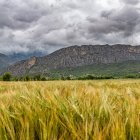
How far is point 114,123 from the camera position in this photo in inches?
73.3

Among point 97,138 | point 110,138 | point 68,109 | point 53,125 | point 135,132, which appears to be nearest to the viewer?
A: point 97,138

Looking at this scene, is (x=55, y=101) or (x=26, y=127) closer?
(x=26, y=127)

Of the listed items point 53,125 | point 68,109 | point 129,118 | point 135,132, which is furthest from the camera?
point 68,109

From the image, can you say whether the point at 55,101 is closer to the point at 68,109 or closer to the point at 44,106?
the point at 44,106

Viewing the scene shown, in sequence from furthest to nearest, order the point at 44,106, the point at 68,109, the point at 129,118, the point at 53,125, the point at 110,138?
the point at 44,106
the point at 68,109
the point at 129,118
the point at 53,125
the point at 110,138

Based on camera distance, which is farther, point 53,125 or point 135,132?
point 53,125

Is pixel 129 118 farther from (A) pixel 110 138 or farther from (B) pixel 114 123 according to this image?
(A) pixel 110 138

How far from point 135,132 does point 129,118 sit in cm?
29

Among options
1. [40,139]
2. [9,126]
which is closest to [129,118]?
[40,139]

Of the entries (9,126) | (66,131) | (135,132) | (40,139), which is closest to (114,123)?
(135,132)

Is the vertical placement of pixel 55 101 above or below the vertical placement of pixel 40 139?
above

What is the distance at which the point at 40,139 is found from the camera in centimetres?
192

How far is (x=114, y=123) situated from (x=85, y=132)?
24 centimetres

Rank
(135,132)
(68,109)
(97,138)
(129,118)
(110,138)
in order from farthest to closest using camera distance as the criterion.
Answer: (68,109), (129,118), (135,132), (110,138), (97,138)
